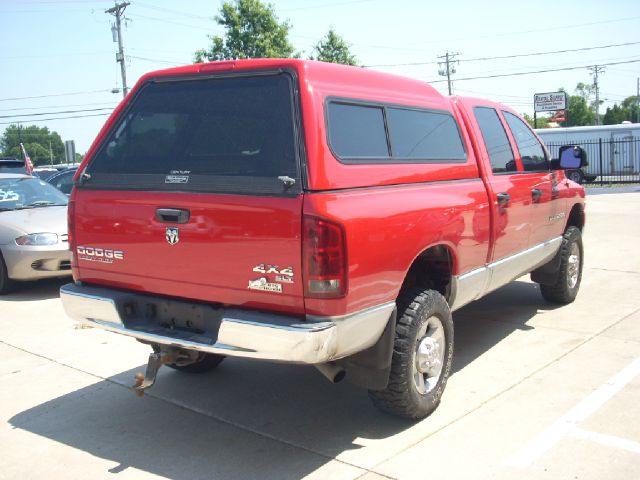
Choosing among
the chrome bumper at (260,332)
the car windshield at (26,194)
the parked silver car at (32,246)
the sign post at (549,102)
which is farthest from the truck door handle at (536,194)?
the sign post at (549,102)

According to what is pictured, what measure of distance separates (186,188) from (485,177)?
2405 millimetres

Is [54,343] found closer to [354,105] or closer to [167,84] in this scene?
[167,84]

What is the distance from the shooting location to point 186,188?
3.69m

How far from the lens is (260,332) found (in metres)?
3.33

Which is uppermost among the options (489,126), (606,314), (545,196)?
(489,126)

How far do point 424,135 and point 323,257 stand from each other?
1.64 m

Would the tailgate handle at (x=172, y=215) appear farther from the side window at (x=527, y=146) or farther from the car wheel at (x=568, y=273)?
the car wheel at (x=568, y=273)

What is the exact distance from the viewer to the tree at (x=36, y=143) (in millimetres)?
119006

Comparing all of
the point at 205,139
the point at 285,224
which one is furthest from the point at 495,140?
the point at 285,224

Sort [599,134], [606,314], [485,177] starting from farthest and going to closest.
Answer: [599,134], [606,314], [485,177]

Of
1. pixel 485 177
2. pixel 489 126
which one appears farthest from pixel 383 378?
pixel 489 126

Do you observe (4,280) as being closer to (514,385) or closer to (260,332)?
(260,332)

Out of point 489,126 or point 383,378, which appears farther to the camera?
point 489,126

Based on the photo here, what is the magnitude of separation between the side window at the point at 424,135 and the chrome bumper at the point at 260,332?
1129mm
